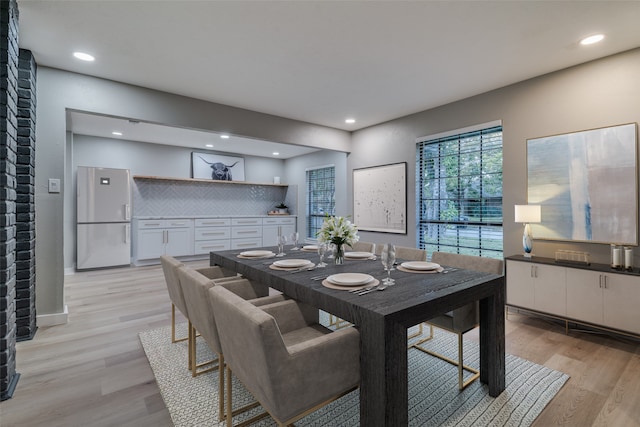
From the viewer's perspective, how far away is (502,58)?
272cm

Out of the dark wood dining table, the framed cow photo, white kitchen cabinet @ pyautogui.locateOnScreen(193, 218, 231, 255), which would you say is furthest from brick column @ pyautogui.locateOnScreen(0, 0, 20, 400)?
the framed cow photo

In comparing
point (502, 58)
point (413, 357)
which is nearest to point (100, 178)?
point (413, 357)

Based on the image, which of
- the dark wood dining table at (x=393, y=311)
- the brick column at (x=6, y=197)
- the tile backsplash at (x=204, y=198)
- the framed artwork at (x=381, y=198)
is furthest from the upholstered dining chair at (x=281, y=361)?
the tile backsplash at (x=204, y=198)

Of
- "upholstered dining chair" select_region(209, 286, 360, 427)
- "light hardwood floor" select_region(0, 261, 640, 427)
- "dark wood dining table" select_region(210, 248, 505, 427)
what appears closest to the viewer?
"upholstered dining chair" select_region(209, 286, 360, 427)

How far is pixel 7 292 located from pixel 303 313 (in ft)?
5.90

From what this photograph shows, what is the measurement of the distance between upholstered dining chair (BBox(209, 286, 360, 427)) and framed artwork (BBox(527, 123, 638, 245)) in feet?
9.12

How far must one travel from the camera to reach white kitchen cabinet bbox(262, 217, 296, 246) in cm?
721

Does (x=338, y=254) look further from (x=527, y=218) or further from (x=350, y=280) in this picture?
(x=527, y=218)

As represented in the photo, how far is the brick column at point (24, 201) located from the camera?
2574 millimetres

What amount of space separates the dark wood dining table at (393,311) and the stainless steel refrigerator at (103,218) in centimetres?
444

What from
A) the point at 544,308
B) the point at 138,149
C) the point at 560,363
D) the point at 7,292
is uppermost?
the point at 138,149

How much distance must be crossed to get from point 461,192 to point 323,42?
2.55 meters

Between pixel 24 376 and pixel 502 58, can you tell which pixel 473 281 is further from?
pixel 24 376

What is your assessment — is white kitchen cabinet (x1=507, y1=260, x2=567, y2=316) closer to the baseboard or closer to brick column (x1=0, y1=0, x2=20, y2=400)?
brick column (x1=0, y1=0, x2=20, y2=400)
